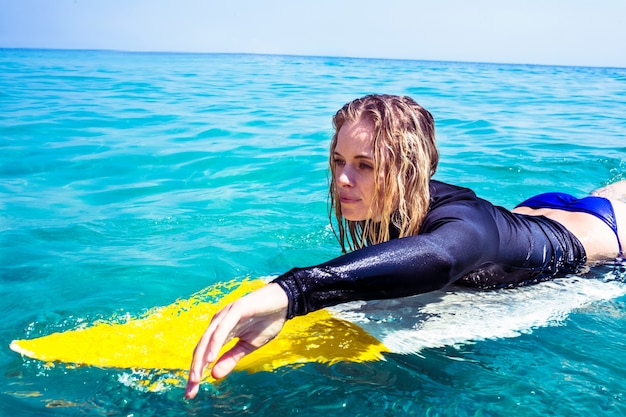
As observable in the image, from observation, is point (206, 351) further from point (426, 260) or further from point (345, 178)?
point (345, 178)

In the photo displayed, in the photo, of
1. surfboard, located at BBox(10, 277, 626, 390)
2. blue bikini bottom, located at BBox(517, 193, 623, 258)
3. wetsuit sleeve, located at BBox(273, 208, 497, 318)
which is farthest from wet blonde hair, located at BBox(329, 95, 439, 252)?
blue bikini bottom, located at BBox(517, 193, 623, 258)

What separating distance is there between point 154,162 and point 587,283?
16.4 ft

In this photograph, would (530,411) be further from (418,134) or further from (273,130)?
(273,130)

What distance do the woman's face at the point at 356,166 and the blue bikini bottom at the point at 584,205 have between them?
1663mm

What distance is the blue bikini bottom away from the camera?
3.35 m

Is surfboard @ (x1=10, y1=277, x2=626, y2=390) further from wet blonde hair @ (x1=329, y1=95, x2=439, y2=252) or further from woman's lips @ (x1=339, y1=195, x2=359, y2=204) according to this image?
woman's lips @ (x1=339, y1=195, x2=359, y2=204)

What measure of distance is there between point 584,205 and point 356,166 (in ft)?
5.91

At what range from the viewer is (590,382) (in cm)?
239

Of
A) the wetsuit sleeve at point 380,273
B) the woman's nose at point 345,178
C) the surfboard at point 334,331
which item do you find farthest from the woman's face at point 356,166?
the surfboard at point 334,331

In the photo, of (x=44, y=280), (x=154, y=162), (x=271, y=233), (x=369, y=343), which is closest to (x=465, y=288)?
(x=369, y=343)

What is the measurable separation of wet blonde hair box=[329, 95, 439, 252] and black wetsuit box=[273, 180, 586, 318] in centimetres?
8

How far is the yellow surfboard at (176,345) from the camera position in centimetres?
244

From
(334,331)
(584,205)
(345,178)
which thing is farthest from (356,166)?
(584,205)

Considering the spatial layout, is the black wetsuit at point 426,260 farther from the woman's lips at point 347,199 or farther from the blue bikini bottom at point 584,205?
the blue bikini bottom at point 584,205
